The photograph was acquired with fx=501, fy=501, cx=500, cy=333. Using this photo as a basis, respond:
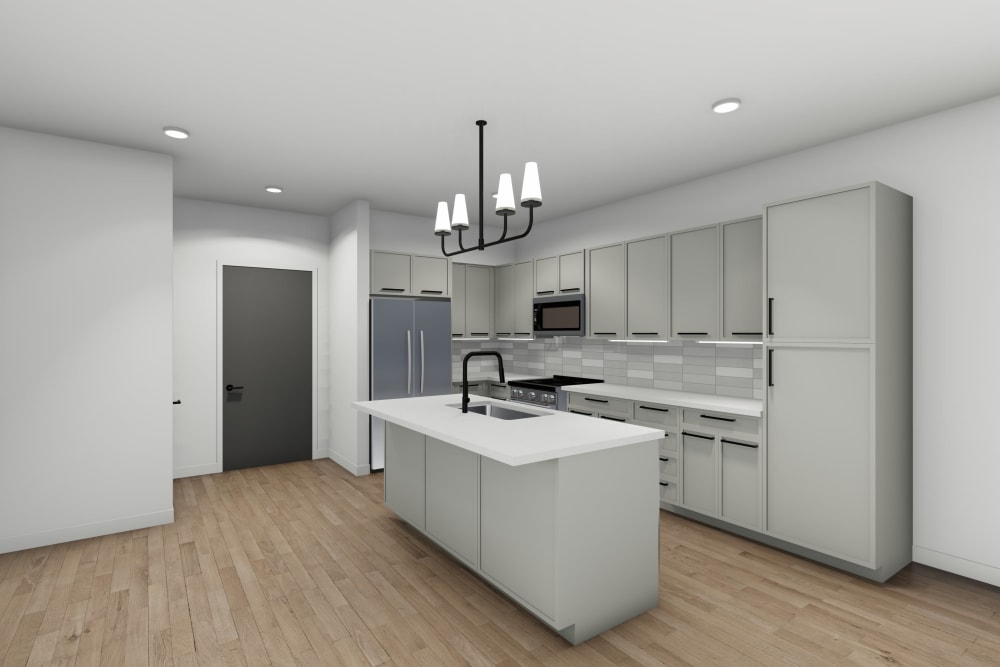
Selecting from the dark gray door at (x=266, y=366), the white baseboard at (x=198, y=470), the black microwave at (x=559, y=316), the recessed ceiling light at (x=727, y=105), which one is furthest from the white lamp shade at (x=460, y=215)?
the white baseboard at (x=198, y=470)

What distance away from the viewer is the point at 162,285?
12.1 feet

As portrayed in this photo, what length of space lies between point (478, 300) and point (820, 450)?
157 inches

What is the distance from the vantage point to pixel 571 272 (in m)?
5.29

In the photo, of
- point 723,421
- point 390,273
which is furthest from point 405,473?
point 390,273

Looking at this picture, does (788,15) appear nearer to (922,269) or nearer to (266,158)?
(922,269)

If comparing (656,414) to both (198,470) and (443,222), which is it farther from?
(198,470)

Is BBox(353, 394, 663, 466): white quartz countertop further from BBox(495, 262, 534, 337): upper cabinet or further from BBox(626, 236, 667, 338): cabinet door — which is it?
BBox(495, 262, 534, 337): upper cabinet

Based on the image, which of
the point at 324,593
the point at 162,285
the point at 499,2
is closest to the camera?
the point at 499,2

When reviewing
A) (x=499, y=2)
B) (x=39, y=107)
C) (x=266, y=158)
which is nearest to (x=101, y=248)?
(x=39, y=107)

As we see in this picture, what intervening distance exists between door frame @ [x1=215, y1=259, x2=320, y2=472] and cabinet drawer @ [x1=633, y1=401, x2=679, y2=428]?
11.6 ft

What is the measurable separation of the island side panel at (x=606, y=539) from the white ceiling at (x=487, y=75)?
1918mm

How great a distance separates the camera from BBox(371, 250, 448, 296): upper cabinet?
17.3 ft

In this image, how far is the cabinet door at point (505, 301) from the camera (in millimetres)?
6039

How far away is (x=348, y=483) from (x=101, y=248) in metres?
2.74
